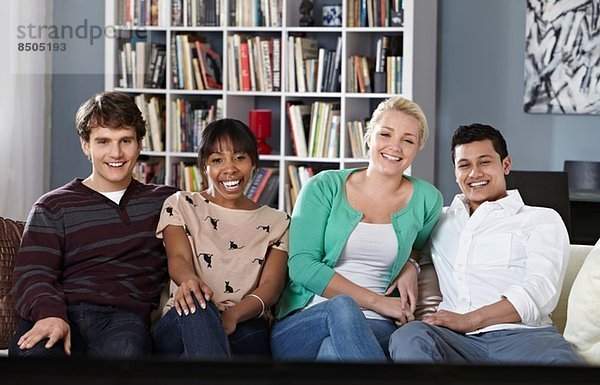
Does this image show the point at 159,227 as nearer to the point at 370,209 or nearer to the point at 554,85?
the point at 370,209

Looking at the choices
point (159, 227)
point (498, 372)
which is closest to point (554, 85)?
point (159, 227)

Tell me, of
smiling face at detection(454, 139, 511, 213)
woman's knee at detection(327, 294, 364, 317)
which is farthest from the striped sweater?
smiling face at detection(454, 139, 511, 213)

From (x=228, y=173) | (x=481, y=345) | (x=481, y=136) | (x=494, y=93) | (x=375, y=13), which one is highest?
(x=375, y=13)

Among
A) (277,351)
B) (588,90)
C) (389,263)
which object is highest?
(588,90)

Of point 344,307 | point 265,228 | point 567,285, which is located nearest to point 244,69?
point 265,228

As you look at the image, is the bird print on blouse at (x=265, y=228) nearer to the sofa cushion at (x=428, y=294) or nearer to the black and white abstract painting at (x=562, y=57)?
the sofa cushion at (x=428, y=294)

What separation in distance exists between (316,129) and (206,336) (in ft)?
10.3

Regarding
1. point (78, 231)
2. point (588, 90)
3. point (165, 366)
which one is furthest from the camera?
point (588, 90)

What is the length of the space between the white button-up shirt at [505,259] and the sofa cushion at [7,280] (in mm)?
1198

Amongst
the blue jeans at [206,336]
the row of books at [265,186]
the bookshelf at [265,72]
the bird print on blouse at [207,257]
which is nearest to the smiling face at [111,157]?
the bird print on blouse at [207,257]

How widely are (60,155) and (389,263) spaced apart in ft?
12.2

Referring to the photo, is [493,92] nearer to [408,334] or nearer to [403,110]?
[403,110]

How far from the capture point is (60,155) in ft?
18.8

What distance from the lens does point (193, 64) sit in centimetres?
541
